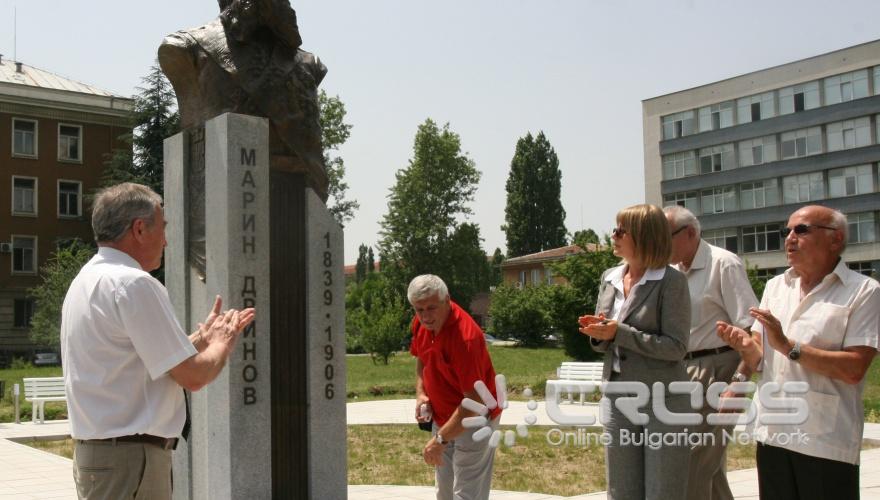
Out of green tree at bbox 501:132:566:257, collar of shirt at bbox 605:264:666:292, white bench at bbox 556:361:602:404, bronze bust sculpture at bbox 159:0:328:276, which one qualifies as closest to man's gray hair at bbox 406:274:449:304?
collar of shirt at bbox 605:264:666:292

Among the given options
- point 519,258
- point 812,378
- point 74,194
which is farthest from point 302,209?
point 519,258

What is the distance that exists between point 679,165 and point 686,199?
248cm

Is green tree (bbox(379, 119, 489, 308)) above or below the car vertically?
above

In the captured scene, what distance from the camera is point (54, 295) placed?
38.9 metres

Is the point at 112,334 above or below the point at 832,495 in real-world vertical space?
above

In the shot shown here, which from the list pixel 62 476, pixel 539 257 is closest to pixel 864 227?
pixel 539 257

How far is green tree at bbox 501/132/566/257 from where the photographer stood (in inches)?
2817

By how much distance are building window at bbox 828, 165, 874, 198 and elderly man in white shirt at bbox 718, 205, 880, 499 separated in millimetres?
52122

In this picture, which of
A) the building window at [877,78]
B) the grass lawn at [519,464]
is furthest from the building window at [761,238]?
the grass lawn at [519,464]

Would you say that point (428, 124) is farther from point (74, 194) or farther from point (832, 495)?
point (832, 495)

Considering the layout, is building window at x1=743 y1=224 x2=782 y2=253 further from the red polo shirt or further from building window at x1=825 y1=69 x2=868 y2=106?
the red polo shirt

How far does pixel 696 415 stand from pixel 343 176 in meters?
40.7

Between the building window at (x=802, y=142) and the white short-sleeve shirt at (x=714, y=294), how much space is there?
174 ft

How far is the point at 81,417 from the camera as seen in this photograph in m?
3.22
